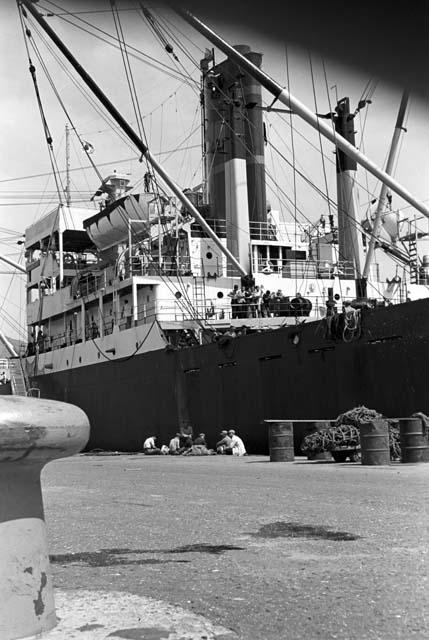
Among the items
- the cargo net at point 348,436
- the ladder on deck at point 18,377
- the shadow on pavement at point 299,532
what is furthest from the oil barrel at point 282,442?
the ladder on deck at point 18,377

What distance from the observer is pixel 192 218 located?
30.5 m

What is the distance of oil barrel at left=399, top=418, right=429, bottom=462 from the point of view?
A: 561 inches

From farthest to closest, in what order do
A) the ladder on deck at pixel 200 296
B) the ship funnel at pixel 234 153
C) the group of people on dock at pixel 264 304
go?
the ship funnel at pixel 234 153 → the ladder on deck at pixel 200 296 → the group of people on dock at pixel 264 304

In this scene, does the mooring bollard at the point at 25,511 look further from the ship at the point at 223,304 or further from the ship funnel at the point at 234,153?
the ship funnel at the point at 234,153

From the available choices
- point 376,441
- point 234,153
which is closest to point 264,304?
point 234,153

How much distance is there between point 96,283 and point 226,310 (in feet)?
21.0

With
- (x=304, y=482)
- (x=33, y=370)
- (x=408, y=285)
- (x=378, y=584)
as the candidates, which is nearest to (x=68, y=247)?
(x=33, y=370)

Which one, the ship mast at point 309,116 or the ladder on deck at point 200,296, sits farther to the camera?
the ladder on deck at point 200,296

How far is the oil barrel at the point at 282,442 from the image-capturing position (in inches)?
655

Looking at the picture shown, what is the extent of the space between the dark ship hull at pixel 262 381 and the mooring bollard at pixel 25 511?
15133 millimetres

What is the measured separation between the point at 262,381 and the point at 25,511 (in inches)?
755

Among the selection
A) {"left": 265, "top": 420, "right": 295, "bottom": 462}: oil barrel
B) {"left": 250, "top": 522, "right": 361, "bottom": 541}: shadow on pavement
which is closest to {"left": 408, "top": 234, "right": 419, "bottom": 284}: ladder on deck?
{"left": 265, "top": 420, "right": 295, "bottom": 462}: oil barrel

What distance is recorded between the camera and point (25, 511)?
3.67 metres

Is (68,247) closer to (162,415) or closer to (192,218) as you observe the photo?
(192,218)
